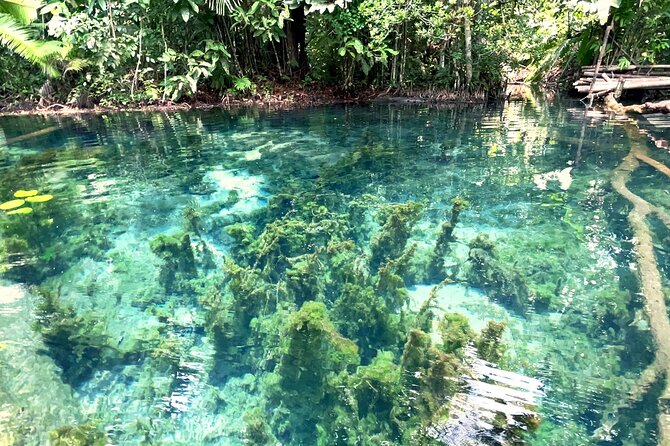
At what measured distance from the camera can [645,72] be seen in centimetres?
980

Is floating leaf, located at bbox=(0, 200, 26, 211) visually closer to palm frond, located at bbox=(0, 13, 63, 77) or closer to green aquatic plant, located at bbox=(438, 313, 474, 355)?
palm frond, located at bbox=(0, 13, 63, 77)

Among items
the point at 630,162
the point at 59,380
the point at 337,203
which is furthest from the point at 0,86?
the point at 630,162

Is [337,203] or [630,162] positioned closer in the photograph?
[337,203]

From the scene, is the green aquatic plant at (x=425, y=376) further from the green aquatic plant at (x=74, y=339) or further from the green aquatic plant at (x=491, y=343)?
the green aquatic plant at (x=74, y=339)

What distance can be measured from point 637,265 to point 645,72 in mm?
8969

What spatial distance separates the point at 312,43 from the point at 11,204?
29.3ft

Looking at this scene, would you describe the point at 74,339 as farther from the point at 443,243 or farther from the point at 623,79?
the point at 623,79

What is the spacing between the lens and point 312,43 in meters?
11.7

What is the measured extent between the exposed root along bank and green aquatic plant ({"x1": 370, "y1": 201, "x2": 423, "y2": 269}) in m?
1.90

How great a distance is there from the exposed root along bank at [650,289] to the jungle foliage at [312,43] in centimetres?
619

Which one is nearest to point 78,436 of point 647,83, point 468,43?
point 468,43

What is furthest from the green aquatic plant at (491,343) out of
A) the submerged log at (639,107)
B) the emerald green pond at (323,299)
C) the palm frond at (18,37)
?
the palm frond at (18,37)

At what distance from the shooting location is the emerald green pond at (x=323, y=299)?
87.0 inches

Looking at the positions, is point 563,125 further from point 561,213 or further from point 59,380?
point 59,380
